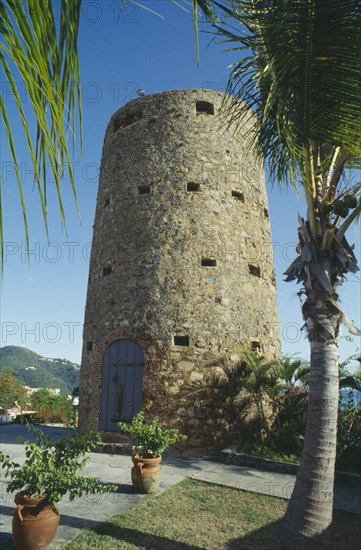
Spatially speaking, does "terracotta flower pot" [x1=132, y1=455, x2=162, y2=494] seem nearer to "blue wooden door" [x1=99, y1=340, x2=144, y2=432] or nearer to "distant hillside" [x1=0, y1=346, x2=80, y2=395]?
Answer: "blue wooden door" [x1=99, y1=340, x2=144, y2=432]

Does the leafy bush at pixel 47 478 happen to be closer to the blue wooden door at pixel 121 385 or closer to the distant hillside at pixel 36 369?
the blue wooden door at pixel 121 385

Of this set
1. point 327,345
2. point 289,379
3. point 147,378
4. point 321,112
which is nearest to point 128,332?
point 147,378

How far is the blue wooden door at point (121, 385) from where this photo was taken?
9.45 m

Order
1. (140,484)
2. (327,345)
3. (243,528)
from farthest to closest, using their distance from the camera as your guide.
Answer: (140,484) → (243,528) → (327,345)

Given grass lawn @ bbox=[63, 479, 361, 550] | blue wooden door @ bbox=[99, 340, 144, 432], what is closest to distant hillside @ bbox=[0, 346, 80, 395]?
blue wooden door @ bbox=[99, 340, 144, 432]

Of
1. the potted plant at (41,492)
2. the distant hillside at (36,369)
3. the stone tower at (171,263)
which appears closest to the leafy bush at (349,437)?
the stone tower at (171,263)

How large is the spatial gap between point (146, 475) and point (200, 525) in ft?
4.45

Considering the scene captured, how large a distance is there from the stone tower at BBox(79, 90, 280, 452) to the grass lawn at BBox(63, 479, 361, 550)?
325cm

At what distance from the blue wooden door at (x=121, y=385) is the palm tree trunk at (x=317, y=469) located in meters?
5.67

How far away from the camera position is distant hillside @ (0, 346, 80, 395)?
350 feet

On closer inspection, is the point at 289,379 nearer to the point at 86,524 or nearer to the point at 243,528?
the point at 243,528

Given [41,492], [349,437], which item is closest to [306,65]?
[41,492]

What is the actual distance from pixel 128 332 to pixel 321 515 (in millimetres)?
6514

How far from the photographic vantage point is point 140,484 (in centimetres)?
600
